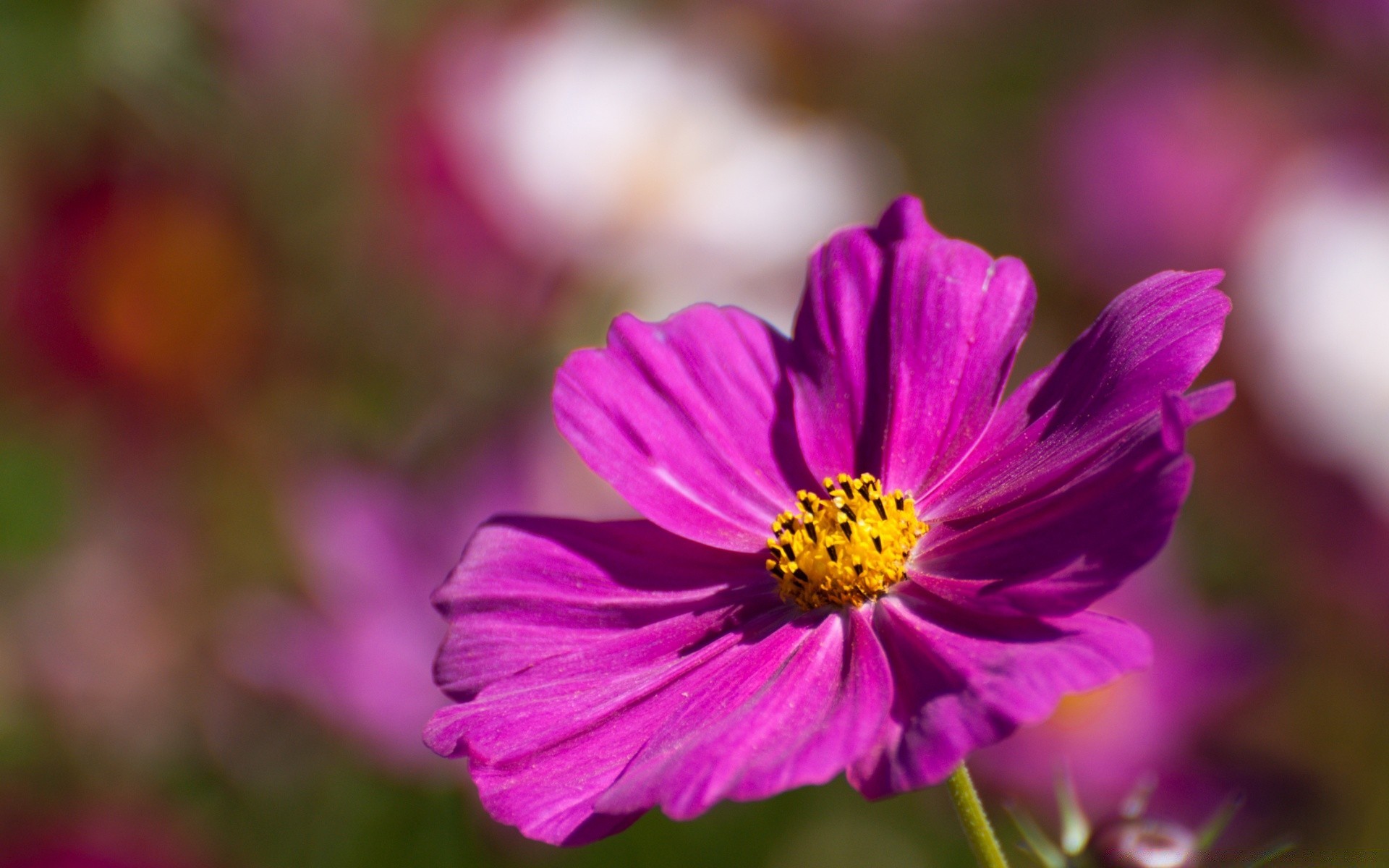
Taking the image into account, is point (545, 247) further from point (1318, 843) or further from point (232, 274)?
point (1318, 843)

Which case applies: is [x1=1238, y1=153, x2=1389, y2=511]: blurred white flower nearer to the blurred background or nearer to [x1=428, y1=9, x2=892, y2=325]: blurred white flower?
the blurred background

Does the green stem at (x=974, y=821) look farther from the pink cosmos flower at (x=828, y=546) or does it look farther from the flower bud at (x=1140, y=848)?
the flower bud at (x=1140, y=848)

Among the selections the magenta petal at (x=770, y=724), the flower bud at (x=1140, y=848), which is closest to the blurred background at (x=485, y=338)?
the flower bud at (x=1140, y=848)

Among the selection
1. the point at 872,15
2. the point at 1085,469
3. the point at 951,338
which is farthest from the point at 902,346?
the point at 872,15

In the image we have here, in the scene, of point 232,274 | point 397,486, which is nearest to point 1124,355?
point 397,486

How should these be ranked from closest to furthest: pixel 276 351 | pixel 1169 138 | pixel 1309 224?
pixel 1309 224 < pixel 276 351 < pixel 1169 138

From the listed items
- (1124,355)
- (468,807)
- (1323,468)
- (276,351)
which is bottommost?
(1323,468)
